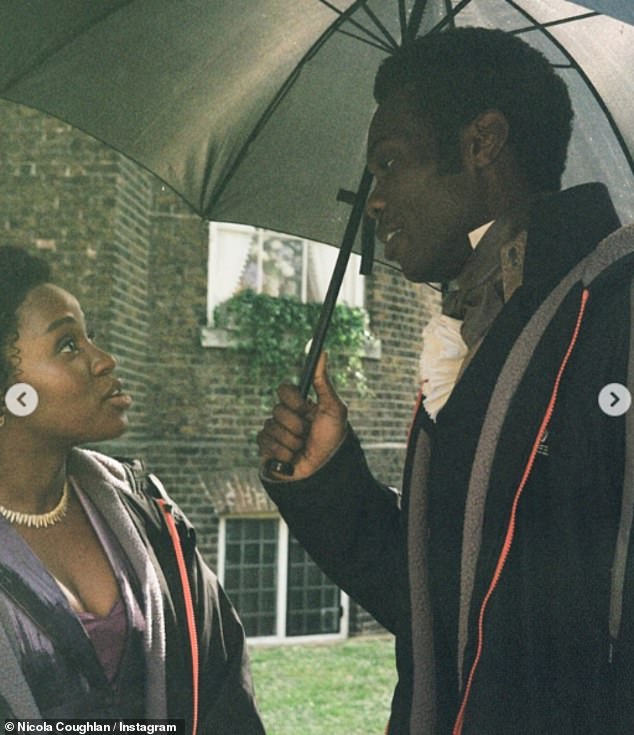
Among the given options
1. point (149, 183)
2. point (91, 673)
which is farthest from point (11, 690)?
point (149, 183)

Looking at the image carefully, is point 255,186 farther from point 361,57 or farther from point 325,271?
point 325,271

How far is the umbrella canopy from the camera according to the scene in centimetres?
235

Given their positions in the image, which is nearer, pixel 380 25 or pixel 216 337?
pixel 380 25

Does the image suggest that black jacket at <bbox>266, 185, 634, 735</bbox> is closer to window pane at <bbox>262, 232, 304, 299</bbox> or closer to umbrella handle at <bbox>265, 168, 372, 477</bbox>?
umbrella handle at <bbox>265, 168, 372, 477</bbox>

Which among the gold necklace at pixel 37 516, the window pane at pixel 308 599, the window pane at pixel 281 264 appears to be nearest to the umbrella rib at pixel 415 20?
the gold necklace at pixel 37 516

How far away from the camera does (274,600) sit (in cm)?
893

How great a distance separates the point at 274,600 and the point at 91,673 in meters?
7.13

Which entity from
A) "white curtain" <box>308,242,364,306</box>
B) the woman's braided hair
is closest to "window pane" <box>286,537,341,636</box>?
"white curtain" <box>308,242,364,306</box>

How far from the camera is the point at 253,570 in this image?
8789 mm

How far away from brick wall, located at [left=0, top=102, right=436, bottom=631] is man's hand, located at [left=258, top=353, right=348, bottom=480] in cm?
380

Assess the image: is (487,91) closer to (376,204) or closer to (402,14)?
(376,204)

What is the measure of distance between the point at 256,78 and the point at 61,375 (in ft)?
2.97

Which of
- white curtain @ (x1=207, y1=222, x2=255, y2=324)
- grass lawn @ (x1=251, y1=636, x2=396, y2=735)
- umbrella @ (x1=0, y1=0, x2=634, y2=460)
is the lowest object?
grass lawn @ (x1=251, y1=636, x2=396, y2=735)

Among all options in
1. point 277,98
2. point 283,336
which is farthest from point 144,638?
point 283,336
